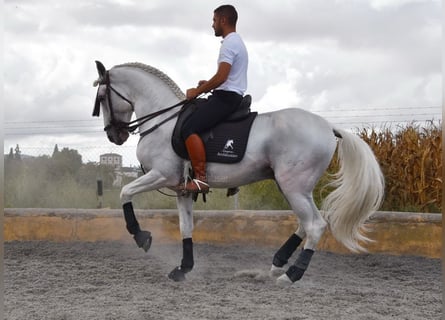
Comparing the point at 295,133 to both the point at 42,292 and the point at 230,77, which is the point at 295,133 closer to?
the point at 230,77

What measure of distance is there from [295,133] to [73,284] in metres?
2.39

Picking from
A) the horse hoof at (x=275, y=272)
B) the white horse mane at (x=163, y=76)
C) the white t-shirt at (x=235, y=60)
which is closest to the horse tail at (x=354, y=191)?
the horse hoof at (x=275, y=272)

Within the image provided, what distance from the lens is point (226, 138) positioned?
583 centimetres

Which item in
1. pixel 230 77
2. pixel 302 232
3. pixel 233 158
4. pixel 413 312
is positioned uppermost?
pixel 230 77

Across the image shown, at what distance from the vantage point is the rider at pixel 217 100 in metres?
5.75

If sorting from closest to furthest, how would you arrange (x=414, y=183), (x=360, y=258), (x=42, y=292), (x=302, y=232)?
(x=42, y=292) → (x=302, y=232) → (x=360, y=258) → (x=414, y=183)

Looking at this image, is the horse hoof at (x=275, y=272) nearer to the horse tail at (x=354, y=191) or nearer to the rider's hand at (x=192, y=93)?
the horse tail at (x=354, y=191)

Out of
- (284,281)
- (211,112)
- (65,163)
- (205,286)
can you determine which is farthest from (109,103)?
(65,163)

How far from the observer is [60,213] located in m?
8.57

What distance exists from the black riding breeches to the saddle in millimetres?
69

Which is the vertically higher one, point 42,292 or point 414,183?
point 414,183

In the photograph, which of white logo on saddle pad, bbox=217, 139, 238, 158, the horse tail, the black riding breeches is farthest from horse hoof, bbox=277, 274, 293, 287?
the black riding breeches

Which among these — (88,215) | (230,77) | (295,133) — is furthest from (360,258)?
(88,215)

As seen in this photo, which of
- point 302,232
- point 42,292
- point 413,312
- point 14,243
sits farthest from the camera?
point 14,243
